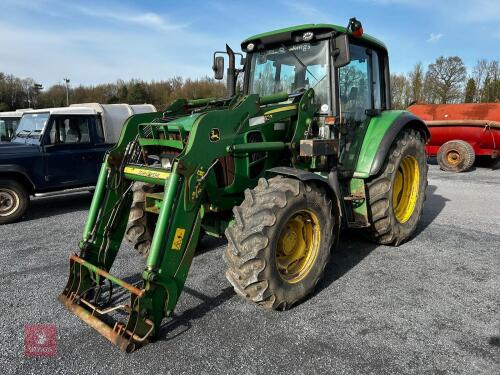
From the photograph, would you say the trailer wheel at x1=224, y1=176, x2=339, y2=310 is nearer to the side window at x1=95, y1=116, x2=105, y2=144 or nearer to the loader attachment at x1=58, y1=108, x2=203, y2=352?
the loader attachment at x1=58, y1=108, x2=203, y2=352

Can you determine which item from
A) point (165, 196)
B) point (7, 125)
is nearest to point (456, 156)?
point (165, 196)

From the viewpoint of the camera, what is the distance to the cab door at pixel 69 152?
23.5 feet

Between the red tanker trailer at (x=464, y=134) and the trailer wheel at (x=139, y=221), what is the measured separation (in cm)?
1018

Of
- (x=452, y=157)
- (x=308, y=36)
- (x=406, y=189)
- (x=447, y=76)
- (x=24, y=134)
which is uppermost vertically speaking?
(x=447, y=76)

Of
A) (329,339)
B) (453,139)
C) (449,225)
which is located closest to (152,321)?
(329,339)

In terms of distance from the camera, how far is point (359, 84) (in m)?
4.70

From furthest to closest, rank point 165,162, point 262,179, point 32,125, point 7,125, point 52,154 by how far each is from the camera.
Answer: point 7,125 → point 32,125 → point 52,154 → point 165,162 → point 262,179

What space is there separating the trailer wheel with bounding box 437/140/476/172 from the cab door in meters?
9.79

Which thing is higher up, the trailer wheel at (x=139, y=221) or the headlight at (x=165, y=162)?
the headlight at (x=165, y=162)

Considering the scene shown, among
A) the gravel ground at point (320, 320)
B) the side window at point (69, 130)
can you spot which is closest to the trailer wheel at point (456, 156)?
the gravel ground at point (320, 320)

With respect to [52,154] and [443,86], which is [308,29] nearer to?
[52,154]

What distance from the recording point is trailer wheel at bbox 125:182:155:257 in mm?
4059

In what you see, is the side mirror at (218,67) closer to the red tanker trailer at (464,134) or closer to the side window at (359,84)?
the side window at (359,84)

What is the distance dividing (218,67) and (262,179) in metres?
2.04
